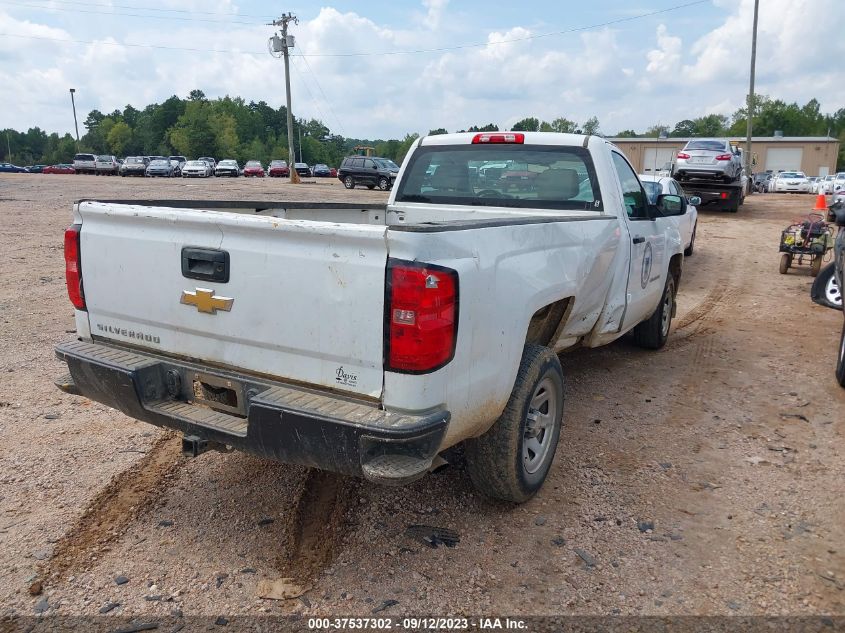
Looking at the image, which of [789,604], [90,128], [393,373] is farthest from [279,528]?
[90,128]

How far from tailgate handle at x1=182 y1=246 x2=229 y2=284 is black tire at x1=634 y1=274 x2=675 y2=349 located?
14.7 feet

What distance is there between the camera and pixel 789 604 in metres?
2.87

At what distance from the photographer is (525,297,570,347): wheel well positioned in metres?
3.68

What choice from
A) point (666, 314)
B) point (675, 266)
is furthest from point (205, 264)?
point (675, 266)

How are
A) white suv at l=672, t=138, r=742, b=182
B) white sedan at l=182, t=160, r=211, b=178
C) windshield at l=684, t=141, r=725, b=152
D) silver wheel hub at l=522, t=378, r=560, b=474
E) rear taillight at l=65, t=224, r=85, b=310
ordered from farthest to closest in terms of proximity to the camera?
white sedan at l=182, t=160, r=211, b=178 → windshield at l=684, t=141, r=725, b=152 → white suv at l=672, t=138, r=742, b=182 → silver wheel hub at l=522, t=378, r=560, b=474 → rear taillight at l=65, t=224, r=85, b=310

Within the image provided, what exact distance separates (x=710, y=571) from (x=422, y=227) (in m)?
2.09

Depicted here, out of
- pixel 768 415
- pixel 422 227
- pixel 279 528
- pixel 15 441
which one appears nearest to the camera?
pixel 422 227

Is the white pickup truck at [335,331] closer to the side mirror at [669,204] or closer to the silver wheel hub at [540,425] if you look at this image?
the silver wheel hub at [540,425]

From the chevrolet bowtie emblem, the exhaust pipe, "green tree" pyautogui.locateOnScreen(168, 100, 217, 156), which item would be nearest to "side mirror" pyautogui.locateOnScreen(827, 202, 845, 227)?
the chevrolet bowtie emblem

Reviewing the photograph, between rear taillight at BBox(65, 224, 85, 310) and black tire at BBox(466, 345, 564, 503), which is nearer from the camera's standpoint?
black tire at BBox(466, 345, 564, 503)

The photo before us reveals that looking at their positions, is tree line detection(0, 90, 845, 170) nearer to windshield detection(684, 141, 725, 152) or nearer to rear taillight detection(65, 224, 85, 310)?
windshield detection(684, 141, 725, 152)

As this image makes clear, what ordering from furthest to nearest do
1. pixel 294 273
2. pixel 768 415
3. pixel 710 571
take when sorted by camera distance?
1. pixel 768 415
2. pixel 710 571
3. pixel 294 273

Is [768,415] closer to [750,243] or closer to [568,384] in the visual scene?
[568,384]

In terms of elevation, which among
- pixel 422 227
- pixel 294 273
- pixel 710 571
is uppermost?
pixel 422 227
